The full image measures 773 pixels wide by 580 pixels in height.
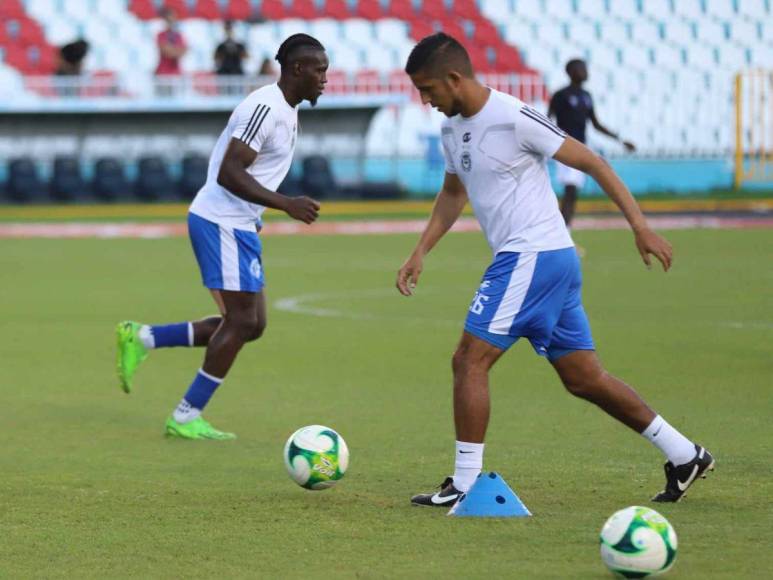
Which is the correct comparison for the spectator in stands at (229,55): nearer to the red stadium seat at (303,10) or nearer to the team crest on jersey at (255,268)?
the red stadium seat at (303,10)

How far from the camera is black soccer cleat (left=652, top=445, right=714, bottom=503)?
7.11 meters

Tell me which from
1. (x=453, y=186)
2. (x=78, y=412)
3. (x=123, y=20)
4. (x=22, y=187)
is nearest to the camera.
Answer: (x=453, y=186)

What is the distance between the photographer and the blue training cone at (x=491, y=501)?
6832 millimetres

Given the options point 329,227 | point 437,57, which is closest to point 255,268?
point 437,57

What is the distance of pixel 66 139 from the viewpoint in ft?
114

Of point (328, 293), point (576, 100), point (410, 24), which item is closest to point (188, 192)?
point (410, 24)

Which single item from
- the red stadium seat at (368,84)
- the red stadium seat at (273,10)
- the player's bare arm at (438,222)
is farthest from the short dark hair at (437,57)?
the red stadium seat at (273,10)

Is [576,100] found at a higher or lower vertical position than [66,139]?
higher

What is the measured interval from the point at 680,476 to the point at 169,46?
26715 mm

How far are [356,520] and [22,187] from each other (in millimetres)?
27078

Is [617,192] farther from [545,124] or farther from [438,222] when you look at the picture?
[438,222]

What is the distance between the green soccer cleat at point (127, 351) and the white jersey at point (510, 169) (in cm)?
358

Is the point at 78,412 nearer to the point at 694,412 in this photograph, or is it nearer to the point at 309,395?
the point at 309,395

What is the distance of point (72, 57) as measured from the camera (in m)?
32.8
